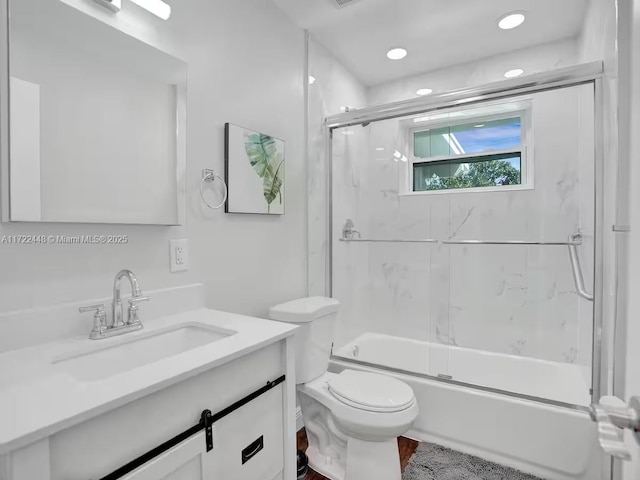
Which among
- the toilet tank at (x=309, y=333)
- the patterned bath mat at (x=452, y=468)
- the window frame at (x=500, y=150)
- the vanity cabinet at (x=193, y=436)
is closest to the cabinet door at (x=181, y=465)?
the vanity cabinet at (x=193, y=436)

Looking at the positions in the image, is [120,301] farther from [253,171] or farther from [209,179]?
[253,171]

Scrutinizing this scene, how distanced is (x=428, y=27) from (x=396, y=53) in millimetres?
345

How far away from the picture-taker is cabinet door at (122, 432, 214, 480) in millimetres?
790

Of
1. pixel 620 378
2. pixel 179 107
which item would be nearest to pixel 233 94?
pixel 179 107

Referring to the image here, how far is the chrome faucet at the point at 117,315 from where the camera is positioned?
1114 millimetres

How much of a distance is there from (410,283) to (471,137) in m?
1.20

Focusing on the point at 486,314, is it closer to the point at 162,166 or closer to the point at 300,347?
the point at 300,347

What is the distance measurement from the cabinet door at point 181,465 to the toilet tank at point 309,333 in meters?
0.84

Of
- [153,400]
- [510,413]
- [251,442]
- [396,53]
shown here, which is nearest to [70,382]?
[153,400]

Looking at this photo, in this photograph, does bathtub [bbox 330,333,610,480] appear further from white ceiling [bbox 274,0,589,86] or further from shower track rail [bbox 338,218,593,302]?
white ceiling [bbox 274,0,589,86]

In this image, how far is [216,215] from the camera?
1655 millimetres

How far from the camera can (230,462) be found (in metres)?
0.99

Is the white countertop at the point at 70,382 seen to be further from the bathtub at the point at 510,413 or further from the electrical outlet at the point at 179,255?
the bathtub at the point at 510,413

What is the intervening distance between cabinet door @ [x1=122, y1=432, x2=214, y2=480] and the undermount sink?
351 millimetres
